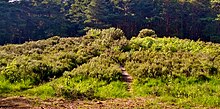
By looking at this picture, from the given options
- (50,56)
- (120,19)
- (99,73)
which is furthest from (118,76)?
(120,19)

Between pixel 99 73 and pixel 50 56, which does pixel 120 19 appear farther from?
pixel 99 73

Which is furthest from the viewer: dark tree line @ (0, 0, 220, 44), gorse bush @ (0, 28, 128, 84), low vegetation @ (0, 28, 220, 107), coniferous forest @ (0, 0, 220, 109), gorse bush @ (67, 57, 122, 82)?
dark tree line @ (0, 0, 220, 44)

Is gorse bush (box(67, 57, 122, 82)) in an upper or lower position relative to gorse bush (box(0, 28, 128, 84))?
upper

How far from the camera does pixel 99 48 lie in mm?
22016

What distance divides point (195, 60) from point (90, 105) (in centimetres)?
797

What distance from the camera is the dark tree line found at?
4706cm

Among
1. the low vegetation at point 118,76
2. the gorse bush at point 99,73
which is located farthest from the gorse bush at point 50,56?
the gorse bush at point 99,73

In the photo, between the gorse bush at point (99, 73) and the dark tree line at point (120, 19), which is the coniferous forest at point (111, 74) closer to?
the gorse bush at point (99, 73)

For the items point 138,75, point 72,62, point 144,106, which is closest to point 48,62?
point 72,62

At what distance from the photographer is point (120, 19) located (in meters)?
49.2

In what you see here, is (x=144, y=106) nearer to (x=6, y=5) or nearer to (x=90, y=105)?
(x=90, y=105)

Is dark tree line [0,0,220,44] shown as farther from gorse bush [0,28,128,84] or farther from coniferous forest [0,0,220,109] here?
coniferous forest [0,0,220,109]

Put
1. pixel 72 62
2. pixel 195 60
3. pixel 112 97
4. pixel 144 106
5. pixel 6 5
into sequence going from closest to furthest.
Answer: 1. pixel 144 106
2. pixel 112 97
3. pixel 195 60
4. pixel 72 62
5. pixel 6 5

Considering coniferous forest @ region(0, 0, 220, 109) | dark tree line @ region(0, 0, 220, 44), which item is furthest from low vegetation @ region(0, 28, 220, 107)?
dark tree line @ region(0, 0, 220, 44)
